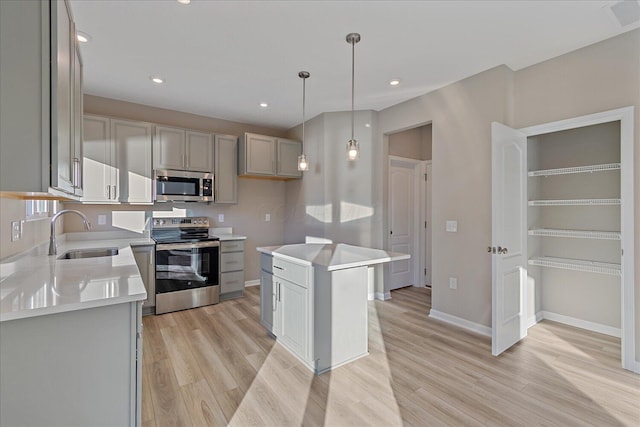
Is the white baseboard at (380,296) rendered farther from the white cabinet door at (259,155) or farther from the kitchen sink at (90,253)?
the kitchen sink at (90,253)

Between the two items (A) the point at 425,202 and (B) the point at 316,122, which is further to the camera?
(A) the point at 425,202

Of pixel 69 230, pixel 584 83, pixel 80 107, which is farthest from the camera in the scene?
pixel 69 230

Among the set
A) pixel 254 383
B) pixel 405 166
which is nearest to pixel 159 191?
pixel 254 383

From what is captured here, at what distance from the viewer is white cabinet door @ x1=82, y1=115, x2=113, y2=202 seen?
3439 millimetres

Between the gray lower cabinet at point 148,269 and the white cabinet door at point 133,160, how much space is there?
678 mm

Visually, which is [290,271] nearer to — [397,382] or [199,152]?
[397,382]

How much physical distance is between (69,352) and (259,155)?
11.8 feet

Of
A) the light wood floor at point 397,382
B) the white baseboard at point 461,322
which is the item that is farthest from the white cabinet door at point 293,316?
the white baseboard at point 461,322

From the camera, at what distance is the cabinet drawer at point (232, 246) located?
4129mm

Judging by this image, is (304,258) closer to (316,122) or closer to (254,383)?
(254,383)

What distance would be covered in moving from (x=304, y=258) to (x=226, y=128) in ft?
10.5

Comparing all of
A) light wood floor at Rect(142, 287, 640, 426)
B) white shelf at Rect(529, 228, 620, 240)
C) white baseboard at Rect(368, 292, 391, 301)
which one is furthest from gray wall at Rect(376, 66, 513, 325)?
white baseboard at Rect(368, 292, 391, 301)

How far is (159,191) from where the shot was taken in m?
3.86

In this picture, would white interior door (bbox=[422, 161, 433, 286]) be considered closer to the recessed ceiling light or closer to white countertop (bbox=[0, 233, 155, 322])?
white countertop (bbox=[0, 233, 155, 322])
